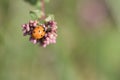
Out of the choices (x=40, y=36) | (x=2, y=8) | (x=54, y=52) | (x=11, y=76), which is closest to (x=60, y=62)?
(x=54, y=52)

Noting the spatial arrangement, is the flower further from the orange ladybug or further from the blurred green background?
the blurred green background

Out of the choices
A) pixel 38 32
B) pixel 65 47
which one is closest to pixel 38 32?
pixel 38 32

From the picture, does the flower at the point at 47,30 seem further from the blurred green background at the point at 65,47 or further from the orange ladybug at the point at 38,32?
the blurred green background at the point at 65,47

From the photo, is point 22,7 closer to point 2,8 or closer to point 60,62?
point 2,8

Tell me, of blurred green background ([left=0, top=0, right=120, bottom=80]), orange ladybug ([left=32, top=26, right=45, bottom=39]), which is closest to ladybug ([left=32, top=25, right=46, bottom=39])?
orange ladybug ([left=32, top=26, right=45, bottom=39])

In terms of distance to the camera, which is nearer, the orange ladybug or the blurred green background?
the orange ladybug

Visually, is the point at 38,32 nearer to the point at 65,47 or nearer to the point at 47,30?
the point at 47,30

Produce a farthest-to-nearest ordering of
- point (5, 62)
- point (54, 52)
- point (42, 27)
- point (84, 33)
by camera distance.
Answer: point (84, 33)
point (54, 52)
point (5, 62)
point (42, 27)
